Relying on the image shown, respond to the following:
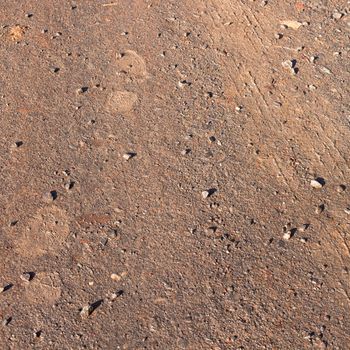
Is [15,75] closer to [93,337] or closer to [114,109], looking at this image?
[114,109]

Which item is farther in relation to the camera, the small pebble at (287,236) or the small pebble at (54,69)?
the small pebble at (54,69)

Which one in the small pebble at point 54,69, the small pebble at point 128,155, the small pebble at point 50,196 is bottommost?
the small pebble at point 54,69

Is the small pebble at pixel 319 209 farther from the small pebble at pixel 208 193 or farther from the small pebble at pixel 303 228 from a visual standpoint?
the small pebble at pixel 208 193

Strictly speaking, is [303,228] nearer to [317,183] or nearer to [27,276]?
[317,183]

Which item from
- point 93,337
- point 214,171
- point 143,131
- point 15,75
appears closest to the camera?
point 93,337

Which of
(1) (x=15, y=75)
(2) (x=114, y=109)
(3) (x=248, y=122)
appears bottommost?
(1) (x=15, y=75)

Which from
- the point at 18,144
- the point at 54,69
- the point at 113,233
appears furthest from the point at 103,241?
the point at 54,69

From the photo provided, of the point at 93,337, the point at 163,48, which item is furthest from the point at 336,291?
the point at 163,48

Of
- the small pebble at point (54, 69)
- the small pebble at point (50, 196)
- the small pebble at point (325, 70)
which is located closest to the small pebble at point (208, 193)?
the small pebble at point (50, 196)
